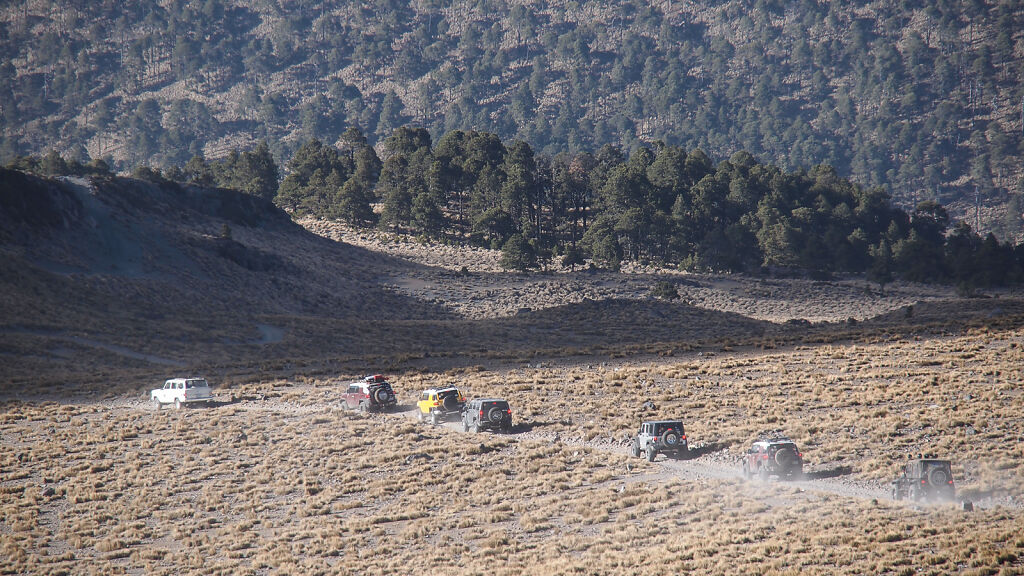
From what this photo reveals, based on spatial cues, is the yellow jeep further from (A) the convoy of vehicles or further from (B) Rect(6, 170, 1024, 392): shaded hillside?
(B) Rect(6, 170, 1024, 392): shaded hillside

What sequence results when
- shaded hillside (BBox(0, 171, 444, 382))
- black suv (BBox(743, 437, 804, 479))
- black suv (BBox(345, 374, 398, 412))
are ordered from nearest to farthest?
1. black suv (BBox(743, 437, 804, 479))
2. black suv (BBox(345, 374, 398, 412))
3. shaded hillside (BBox(0, 171, 444, 382))

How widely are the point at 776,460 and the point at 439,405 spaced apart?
634 inches

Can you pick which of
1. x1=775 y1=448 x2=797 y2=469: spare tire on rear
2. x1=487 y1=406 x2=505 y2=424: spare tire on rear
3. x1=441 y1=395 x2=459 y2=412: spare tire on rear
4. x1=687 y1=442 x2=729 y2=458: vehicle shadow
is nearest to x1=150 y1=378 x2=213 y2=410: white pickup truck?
x1=441 y1=395 x2=459 y2=412: spare tire on rear

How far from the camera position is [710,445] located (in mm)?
30844

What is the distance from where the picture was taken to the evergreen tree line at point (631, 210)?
117 meters

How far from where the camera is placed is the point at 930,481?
71.9 ft

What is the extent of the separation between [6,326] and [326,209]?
77.7 metres

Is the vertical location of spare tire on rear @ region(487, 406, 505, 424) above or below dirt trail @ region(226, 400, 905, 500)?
above

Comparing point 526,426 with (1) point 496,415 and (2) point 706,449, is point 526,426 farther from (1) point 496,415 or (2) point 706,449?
(2) point 706,449

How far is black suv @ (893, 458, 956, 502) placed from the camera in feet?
71.7

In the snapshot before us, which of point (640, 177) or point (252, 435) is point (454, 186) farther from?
point (252, 435)

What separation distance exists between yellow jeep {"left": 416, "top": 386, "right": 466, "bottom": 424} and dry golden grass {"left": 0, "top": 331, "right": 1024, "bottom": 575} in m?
1.07

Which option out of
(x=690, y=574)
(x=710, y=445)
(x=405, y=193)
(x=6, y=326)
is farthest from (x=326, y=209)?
(x=690, y=574)

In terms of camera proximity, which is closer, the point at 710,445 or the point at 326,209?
the point at 710,445
